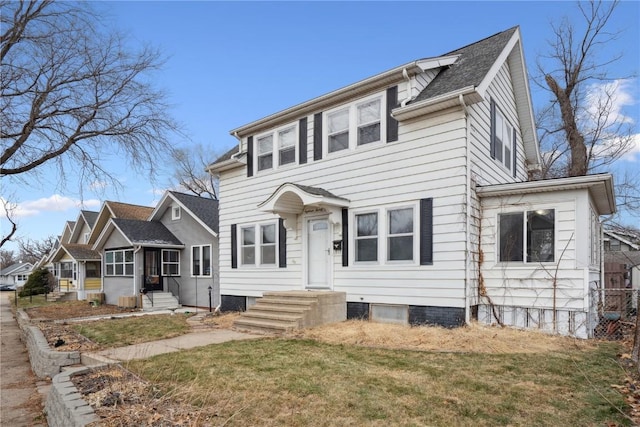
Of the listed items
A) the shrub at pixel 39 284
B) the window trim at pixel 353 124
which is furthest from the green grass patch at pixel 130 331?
the shrub at pixel 39 284

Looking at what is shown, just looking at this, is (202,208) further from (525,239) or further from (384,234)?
(525,239)

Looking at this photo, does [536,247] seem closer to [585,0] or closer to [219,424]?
[219,424]

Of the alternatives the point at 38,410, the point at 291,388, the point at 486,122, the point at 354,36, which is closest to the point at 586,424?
the point at 291,388

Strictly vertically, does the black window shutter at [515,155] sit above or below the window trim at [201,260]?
above

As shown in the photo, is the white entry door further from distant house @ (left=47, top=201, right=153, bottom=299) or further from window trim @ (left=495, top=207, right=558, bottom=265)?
distant house @ (left=47, top=201, right=153, bottom=299)

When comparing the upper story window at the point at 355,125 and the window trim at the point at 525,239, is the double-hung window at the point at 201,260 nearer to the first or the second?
the upper story window at the point at 355,125

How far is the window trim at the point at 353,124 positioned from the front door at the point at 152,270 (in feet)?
39.3

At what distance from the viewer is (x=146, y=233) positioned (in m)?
18.8

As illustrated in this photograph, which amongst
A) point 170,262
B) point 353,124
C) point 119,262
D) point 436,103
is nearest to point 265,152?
point 353,124

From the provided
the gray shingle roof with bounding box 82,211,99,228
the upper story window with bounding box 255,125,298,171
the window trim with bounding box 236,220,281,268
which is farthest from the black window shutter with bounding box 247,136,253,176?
the gray shingle roof with bounding box 82,211,99,228

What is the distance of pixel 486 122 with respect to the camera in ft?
31.3

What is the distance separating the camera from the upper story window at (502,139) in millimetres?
10039

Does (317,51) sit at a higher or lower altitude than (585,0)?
lower

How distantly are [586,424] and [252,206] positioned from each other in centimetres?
1004
